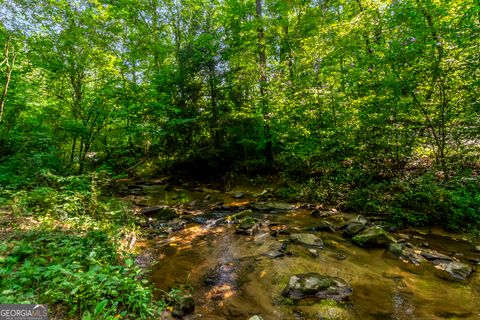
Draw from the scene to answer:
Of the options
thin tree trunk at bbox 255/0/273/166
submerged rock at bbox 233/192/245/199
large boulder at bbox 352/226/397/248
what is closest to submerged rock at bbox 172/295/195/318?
large boulder at bbox 352/226/397/248

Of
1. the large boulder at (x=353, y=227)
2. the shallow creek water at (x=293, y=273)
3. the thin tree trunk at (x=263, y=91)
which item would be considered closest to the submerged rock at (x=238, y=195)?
the thin tree trunk at (x=263, y=91)

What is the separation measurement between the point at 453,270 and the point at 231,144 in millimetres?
10099

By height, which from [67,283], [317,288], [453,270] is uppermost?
[67,283]

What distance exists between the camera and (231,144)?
1288 centimetres

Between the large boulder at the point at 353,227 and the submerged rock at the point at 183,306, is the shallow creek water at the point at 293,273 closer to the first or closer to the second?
the submerged rock at the point at 183,306

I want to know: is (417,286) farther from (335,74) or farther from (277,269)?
(335,74)

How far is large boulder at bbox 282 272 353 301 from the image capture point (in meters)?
3.59

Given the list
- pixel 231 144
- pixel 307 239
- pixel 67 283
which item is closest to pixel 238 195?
pixel 231 144

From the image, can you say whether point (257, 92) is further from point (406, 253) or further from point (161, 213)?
point (406, 253)

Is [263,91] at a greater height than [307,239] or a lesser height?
greater

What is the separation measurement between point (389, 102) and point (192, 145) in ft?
31.4

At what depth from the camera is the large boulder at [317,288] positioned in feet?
11.8

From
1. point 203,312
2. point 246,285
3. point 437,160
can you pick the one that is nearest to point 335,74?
point 437,160

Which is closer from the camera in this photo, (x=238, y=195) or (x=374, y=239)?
(x=374, y=239)
